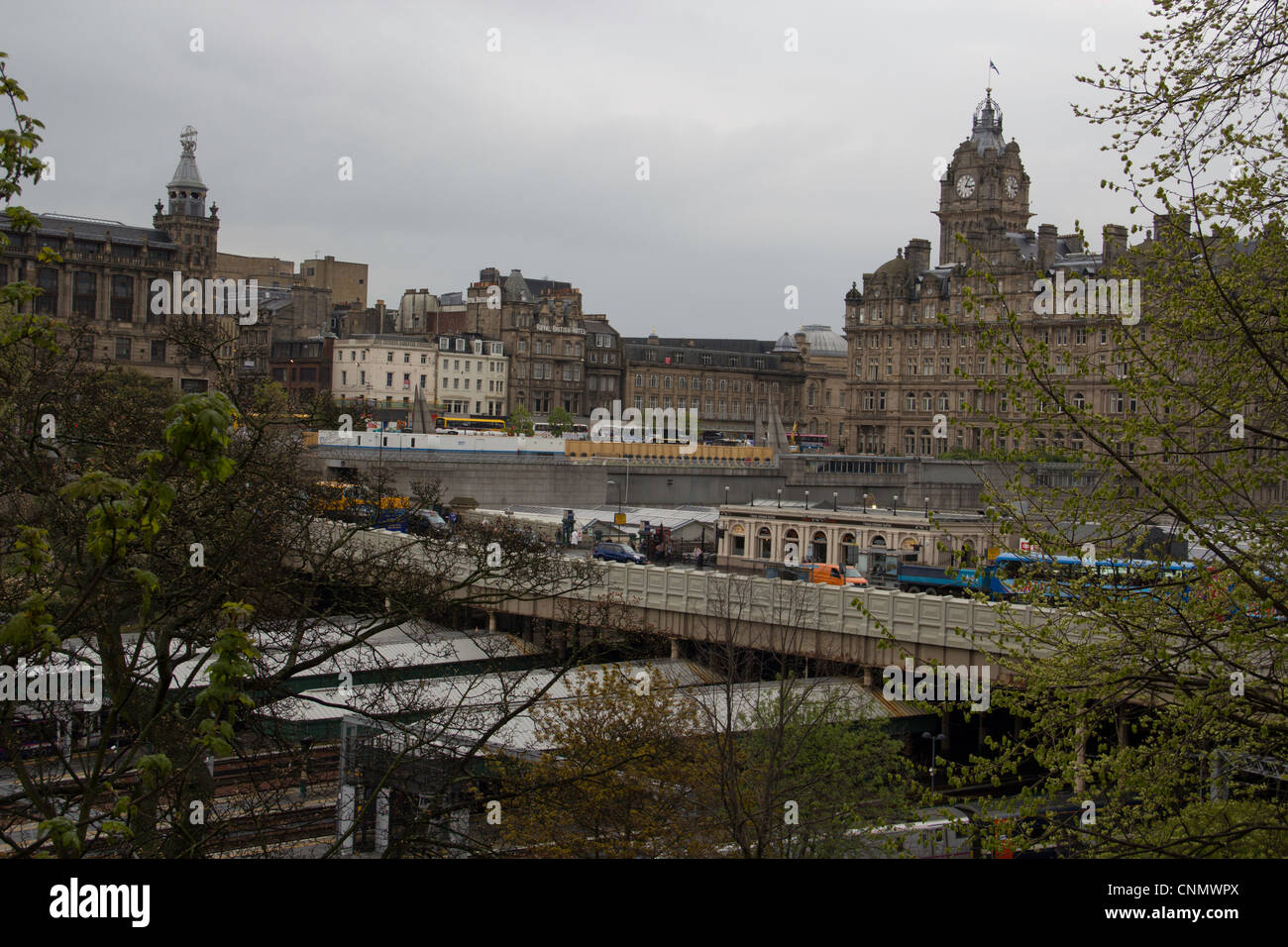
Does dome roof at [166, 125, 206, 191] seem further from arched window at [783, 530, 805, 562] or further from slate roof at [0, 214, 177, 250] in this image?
arched window at [783, 530, 805, 562]

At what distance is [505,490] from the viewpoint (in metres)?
64.4

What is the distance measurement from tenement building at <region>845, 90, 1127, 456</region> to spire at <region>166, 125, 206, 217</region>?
53.0 m

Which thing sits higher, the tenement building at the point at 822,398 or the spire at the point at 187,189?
the spire at the point at 187,189

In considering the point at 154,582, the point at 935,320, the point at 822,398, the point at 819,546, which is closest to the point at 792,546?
the point at 819,546

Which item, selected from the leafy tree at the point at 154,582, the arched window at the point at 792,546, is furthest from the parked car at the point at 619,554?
the leafy tree at the point at 154,582

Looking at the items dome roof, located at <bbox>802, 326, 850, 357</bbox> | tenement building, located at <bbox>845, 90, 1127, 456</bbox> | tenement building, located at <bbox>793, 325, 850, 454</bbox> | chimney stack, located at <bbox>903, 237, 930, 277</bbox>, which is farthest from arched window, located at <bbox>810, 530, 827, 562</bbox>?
dome roof, located at <bbox>802, 326, 850, 357</bbox>

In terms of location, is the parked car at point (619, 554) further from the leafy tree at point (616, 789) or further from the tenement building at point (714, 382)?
the tenement building at point (714, 382)

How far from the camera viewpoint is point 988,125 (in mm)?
111062

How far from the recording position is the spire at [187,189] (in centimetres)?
9656

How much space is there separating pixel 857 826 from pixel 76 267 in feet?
276

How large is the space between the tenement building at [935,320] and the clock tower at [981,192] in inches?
3.5

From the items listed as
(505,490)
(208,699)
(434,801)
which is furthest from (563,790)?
(505,490)

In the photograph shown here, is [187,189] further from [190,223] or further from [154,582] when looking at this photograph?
[154,582]
